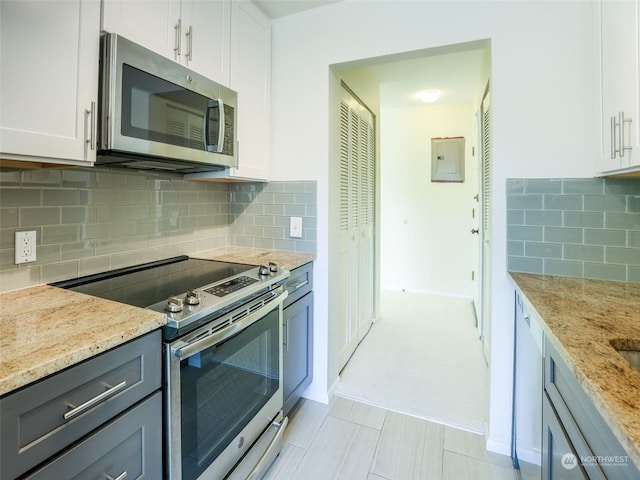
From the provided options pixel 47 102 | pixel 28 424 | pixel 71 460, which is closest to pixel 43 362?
pixel 28 424

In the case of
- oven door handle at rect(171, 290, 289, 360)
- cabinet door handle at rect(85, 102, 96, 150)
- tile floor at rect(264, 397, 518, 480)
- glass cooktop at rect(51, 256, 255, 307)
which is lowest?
tile floor at rect(264, 397, 518, 480)

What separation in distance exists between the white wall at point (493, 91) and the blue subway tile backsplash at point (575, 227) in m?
0.06

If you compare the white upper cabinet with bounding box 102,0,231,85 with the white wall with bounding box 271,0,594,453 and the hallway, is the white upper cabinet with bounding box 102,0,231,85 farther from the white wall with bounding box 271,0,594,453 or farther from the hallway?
the hallway

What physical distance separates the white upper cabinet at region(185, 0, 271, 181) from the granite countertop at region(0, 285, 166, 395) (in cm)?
94

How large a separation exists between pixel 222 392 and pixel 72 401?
0.55m

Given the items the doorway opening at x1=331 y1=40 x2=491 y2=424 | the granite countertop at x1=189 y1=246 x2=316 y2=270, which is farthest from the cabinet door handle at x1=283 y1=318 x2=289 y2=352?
the doorway opening at x1=331 y1=40 x2=491 y2=424

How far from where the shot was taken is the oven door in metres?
1.00

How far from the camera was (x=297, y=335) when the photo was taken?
1.85 metres

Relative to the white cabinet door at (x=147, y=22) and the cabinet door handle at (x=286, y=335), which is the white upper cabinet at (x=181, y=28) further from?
the cabinet door handle at (x=286, y=335)

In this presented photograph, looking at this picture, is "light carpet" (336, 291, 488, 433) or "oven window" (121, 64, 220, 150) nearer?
"oven window" (121, 64, 220, 150)

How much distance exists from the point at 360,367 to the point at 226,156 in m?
1.82

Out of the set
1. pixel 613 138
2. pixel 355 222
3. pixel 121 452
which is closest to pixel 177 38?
pixel 121 452

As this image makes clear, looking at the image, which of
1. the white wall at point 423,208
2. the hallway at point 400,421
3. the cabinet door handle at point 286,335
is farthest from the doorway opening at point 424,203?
the cabinet door handle at point 286,335

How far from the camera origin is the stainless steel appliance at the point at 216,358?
3.30 ft
